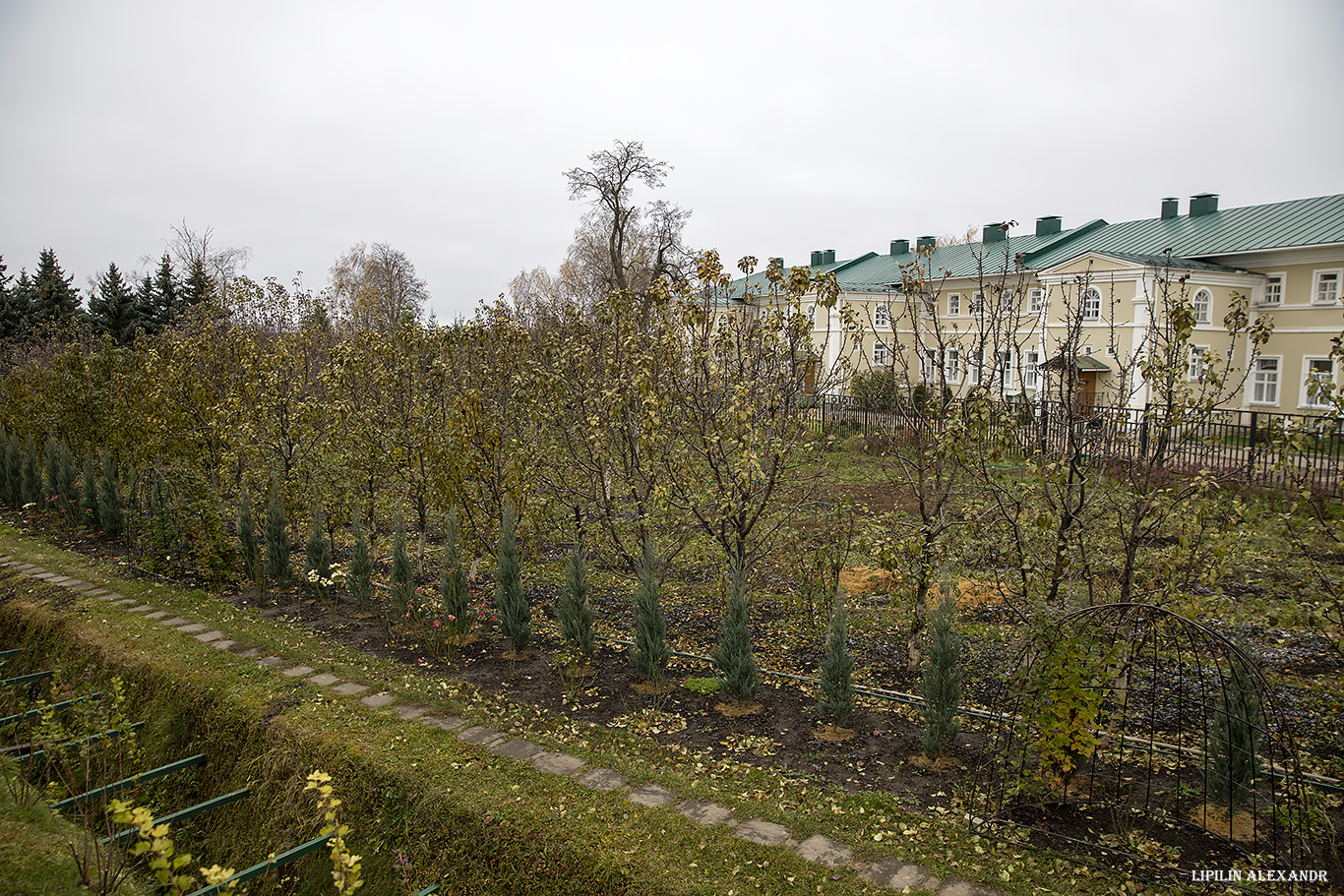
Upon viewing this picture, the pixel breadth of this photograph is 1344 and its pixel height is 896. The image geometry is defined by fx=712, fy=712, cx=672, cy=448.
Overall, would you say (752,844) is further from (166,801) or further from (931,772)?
(166,801)

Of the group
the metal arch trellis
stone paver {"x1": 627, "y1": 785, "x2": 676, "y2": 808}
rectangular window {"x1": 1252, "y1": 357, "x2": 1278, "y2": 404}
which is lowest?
stone paver {"x1": 627, "y1": 785, "x2": 676, "y2": 808}

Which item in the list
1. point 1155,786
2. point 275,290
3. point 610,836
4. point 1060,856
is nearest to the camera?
point 1060,856

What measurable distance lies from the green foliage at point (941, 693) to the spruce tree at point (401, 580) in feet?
15.3

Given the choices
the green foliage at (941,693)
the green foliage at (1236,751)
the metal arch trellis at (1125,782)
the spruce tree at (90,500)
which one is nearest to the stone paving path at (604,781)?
the metal arch trellis at (1125,782)

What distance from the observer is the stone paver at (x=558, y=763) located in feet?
14.4

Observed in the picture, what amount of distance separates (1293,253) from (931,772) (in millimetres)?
27038

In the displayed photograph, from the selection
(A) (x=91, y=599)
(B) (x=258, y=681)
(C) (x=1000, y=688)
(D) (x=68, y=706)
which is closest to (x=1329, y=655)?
(C) (x=1000, y=688)

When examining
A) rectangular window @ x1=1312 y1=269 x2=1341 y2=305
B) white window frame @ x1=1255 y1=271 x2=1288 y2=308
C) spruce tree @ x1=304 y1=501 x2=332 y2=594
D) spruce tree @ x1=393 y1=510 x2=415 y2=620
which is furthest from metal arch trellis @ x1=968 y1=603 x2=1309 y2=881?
white window frame @ x1=1255 y1=271 x2=1288 y2=308

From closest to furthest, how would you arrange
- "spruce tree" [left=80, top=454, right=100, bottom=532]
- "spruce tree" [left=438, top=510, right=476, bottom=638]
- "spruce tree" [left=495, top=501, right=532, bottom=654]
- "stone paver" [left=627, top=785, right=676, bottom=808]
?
"stone paver" [left=627, top=785, right=676, bottom=808] → "spruce tree" [left=495, top=501, right=532, bottom=654] → "spruce tree" [left=438, top=510, right=476, bottom=638] → "spruce tree" [left=80, top=454, right=100, bottom=532]

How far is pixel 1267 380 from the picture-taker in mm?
23906

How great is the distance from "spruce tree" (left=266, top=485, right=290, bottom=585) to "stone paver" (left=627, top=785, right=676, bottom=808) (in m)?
5.87

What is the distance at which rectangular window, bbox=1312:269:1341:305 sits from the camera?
2180 centimetres

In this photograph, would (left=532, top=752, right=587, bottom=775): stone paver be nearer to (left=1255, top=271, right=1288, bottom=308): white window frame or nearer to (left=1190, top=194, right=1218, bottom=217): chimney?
(left=1255, top=271, right=1288, bottom=308): white window frame

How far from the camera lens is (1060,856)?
348 centimetres
